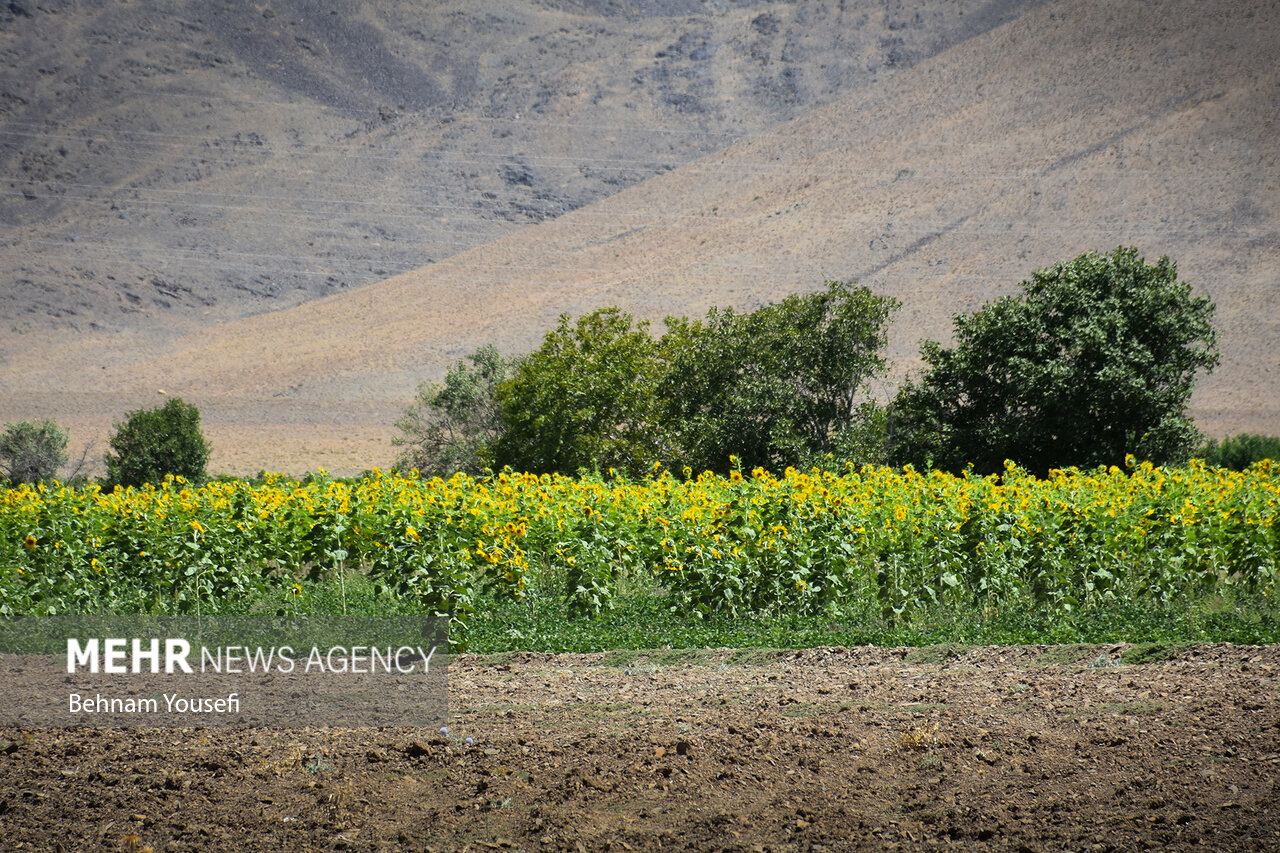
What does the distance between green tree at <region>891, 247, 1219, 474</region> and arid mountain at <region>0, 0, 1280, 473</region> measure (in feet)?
103

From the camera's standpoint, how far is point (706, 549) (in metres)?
8.64

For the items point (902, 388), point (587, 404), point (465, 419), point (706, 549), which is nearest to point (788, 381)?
point (902, 388)

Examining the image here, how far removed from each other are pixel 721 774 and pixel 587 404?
15995 mm

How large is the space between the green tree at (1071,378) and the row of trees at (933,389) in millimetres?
25

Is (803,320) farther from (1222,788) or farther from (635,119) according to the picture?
(635,119)

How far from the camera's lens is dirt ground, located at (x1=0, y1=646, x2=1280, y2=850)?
436cm

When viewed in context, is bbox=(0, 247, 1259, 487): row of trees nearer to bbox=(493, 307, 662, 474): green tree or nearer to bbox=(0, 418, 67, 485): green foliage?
bbox=(493, 307, 662, 474): green tree

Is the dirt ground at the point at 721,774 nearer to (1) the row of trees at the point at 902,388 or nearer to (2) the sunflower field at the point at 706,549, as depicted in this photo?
(2) the sunflower field at the point at 706,549

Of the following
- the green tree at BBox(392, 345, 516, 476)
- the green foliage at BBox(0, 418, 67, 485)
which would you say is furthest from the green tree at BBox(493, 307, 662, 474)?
the green foliage at BBox(0, 418, 67, 485)

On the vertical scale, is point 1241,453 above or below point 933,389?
below

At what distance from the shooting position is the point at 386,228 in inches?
3834

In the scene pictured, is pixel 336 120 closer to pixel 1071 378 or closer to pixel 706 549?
pixel 1071 378

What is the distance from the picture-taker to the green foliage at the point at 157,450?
26328 mm

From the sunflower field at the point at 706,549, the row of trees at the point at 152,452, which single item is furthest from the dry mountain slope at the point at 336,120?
the sunflower field at the point at 706,549
